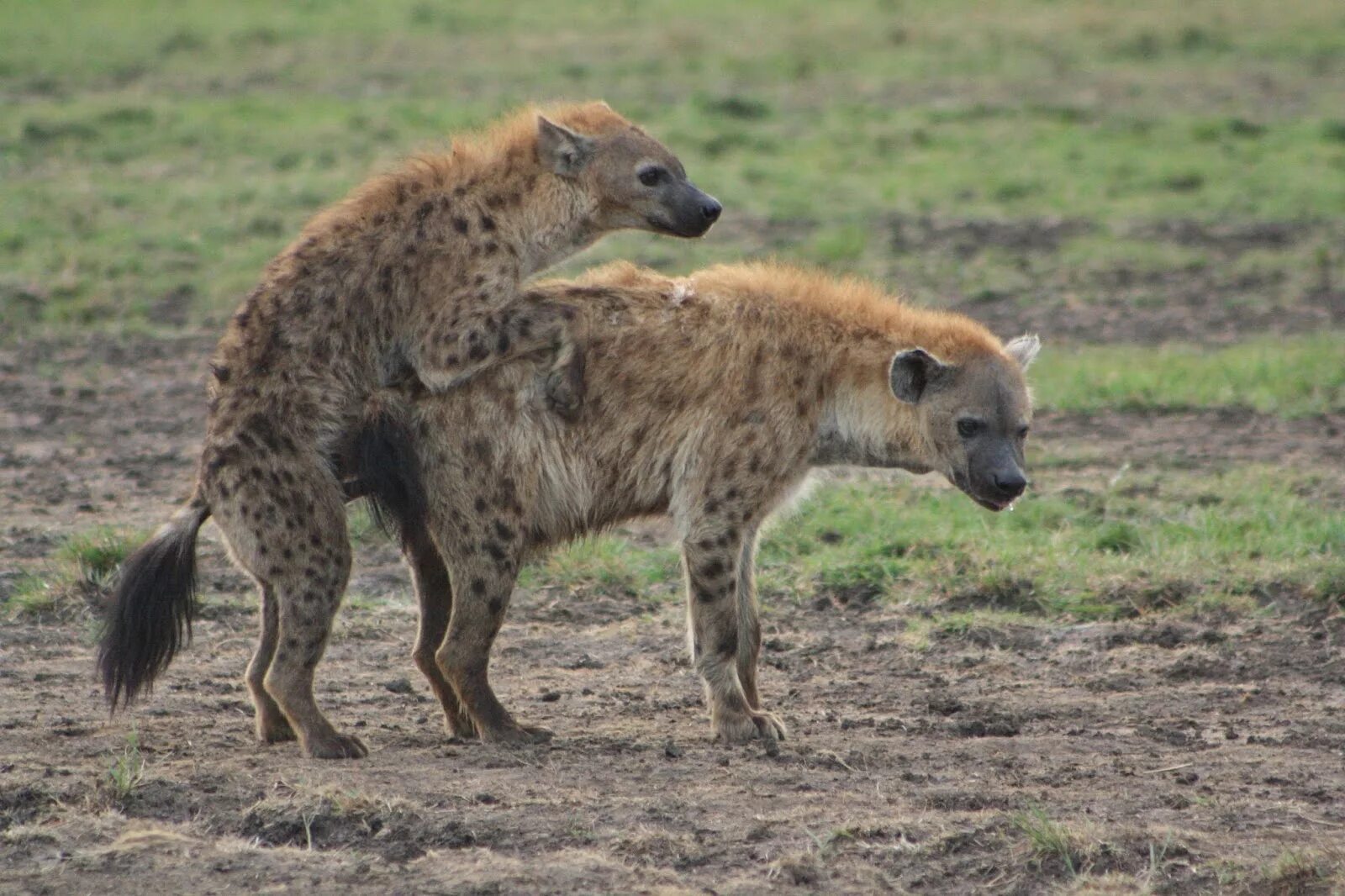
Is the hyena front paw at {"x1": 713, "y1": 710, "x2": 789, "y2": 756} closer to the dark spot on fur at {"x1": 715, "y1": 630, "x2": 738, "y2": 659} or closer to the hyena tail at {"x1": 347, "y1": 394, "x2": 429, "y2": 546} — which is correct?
the dark spot on fur at {"x1": 715, "y1": 630, "x2": 738, "y2": 659}

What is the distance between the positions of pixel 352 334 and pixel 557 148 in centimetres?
83

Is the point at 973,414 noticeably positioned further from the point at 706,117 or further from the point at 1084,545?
the point at 706,117

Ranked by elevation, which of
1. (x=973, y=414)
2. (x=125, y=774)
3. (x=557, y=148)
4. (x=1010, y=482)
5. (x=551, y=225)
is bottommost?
(x=125, y=774)

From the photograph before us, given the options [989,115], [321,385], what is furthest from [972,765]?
[989,115]

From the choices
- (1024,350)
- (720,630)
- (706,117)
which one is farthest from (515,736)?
(706,117)

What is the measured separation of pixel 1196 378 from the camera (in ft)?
24.6

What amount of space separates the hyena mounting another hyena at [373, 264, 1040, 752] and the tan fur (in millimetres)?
113

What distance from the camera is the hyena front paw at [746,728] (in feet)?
14.2

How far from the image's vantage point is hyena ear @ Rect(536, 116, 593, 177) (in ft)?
16.4

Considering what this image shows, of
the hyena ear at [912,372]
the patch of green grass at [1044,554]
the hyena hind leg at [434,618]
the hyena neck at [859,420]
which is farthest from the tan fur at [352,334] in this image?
the patch of green grass at [1044,554]

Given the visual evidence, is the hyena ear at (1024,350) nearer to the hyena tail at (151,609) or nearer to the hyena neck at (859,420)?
the hyena neck at (859,420)

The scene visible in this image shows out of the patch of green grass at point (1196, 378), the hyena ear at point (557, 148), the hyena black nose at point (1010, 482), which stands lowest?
the patch of green grass at point (1196, 378)

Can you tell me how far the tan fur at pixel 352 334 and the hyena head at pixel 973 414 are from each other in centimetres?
75

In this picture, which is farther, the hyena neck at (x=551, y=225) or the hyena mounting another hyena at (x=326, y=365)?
the hyena neck at (x=551, y=225)
